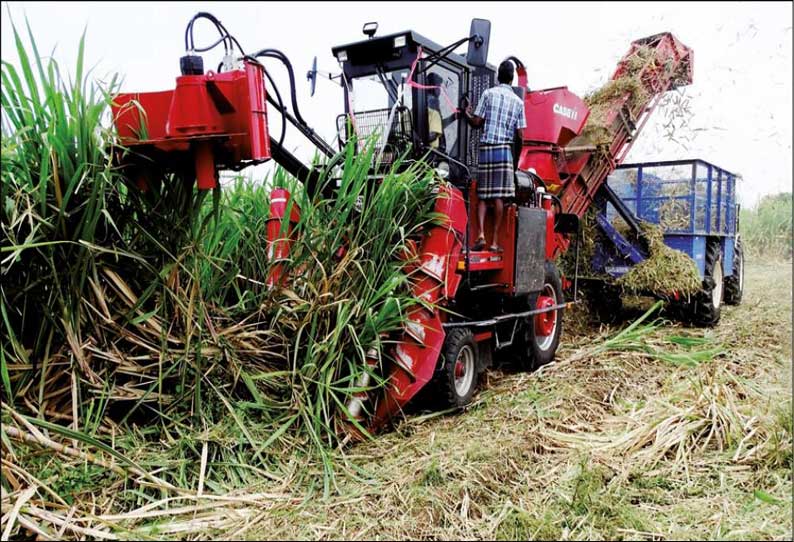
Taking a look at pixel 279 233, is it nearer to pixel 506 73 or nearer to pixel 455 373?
pixel 455 373

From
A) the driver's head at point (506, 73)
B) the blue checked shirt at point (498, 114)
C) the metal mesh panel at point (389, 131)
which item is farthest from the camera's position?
the driver's head at point (506, 73)

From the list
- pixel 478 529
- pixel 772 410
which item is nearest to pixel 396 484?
pixel 478 529

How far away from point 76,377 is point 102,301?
338 mm

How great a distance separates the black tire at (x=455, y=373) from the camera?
413cm

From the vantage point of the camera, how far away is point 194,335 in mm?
3240

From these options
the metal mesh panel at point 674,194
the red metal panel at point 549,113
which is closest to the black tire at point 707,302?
the metal mesh panel at point 674,194

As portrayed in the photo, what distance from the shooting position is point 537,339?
18.4 ft

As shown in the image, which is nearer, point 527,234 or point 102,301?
point 102,301

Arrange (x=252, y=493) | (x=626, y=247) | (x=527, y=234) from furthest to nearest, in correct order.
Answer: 1. (x=626, y=247)
2. (x=527, y=234)
3. (x=252, y=493)

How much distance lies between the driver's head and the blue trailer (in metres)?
2.80

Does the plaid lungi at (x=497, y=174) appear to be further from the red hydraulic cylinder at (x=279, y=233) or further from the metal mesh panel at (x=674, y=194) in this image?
the metal mesh panel at (x=674, y=194)

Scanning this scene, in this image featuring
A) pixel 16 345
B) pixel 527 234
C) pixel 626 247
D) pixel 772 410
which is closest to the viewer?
pixel 16 345

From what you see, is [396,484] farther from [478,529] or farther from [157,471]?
[157,471]

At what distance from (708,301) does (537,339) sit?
2565 millimetres
